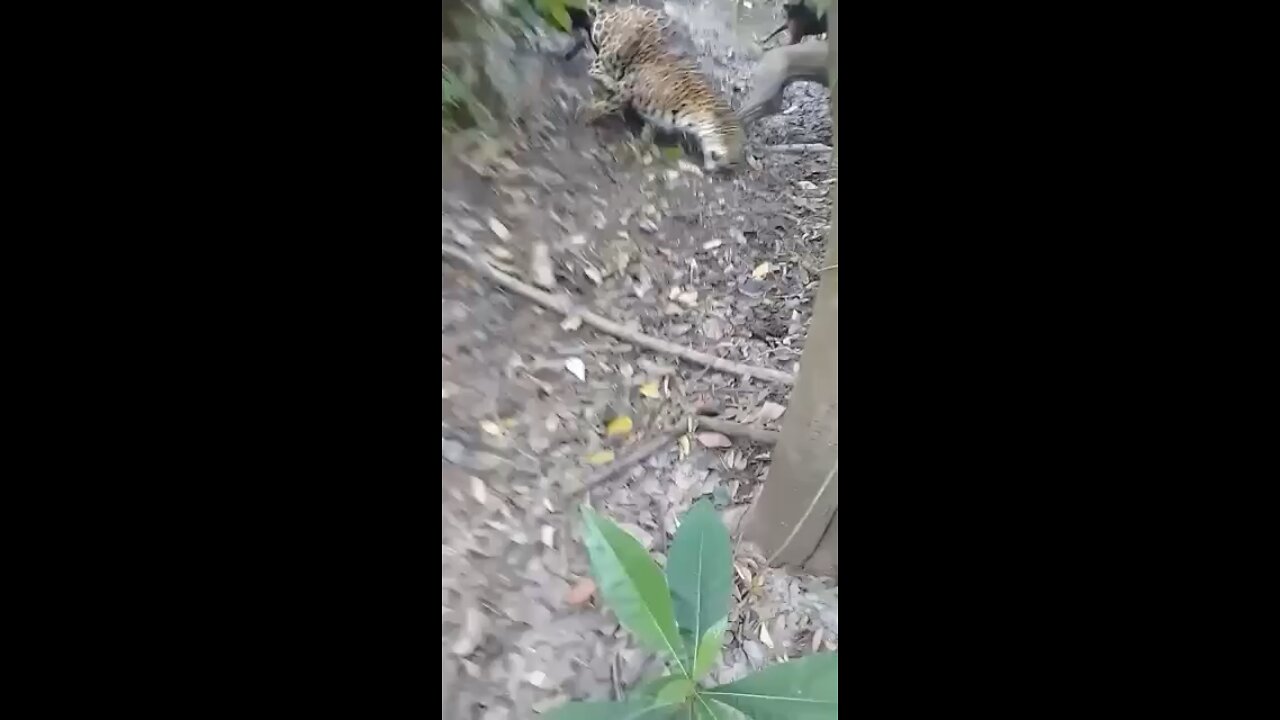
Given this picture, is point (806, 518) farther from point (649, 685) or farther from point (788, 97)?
point (788, 97)

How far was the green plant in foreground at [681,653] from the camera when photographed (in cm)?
71

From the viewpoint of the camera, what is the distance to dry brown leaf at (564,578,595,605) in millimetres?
725

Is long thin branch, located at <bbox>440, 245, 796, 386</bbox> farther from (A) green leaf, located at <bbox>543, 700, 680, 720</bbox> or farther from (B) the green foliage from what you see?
(A) green leaf, located at <bbox>543, 700, 680, 720</bbox>

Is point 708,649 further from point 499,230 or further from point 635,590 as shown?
point 499,230

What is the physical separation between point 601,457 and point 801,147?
0.35m

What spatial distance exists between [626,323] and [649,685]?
1.08ft

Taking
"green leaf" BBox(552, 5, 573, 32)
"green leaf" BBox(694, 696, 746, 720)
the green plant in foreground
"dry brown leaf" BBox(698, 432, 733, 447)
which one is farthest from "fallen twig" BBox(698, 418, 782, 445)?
"green leaf" BBox(552, 5, 573, 32)

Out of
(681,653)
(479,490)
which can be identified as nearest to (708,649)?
(681,653)

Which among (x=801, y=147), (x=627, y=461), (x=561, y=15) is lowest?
(x=627, y=461)

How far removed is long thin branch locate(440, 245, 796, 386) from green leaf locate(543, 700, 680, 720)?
12.2 inches

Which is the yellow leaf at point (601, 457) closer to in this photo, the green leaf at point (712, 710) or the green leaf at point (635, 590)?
the green leaf at point (635, 590)

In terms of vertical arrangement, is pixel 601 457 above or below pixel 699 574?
above

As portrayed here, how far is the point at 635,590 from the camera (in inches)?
28.2

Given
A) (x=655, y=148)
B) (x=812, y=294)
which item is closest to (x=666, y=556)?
(x=812, y=294)
